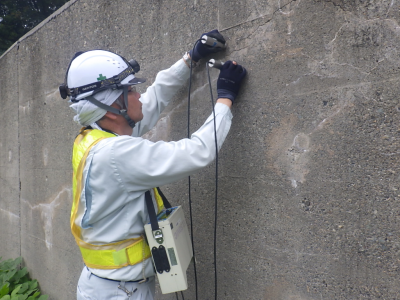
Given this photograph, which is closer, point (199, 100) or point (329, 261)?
point (329, 261)

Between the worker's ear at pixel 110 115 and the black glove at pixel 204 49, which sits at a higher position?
the black glove at pixel 204 49

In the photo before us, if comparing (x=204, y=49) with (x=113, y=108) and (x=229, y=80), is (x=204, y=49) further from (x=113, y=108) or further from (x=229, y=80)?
(x=113, y=108)

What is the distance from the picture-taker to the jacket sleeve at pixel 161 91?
7.84ft

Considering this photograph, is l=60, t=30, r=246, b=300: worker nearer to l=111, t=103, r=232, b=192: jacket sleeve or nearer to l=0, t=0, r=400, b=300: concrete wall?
l=111, t=103, r=232, b=192: jacket sleeve

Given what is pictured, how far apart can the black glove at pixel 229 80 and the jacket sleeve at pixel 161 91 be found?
1.35ft

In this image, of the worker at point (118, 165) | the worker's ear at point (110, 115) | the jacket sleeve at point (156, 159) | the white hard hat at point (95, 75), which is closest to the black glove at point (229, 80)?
the worker at point (118, 165)

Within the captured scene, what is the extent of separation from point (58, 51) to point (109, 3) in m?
1.04

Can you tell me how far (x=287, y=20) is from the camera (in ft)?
6.31

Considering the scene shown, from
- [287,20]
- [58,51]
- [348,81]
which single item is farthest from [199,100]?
[58,51]

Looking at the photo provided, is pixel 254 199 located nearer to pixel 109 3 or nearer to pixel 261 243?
pixel 261 243

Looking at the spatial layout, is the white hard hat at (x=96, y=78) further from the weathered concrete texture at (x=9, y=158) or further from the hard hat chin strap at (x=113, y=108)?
the weathered concrete texture at (x=9, y=158)

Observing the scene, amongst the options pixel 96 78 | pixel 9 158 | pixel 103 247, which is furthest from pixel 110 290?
pixel 9 158

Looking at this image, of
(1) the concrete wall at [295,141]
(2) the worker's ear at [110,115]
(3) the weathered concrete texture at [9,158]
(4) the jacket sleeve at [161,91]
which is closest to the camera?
(1) the concrete wall at [295,141]

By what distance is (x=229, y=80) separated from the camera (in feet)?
6.74
